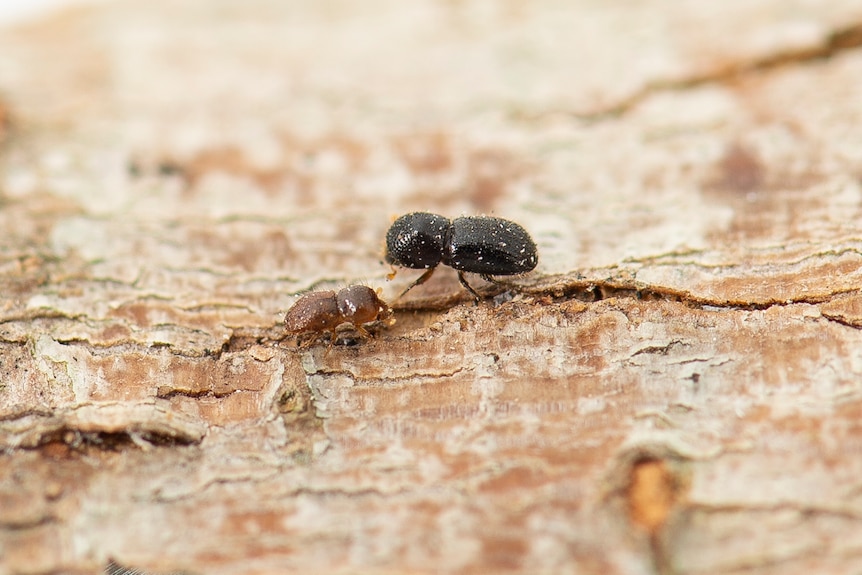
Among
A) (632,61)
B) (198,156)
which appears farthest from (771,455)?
(198,156)

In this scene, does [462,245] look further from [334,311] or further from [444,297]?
[334,311]

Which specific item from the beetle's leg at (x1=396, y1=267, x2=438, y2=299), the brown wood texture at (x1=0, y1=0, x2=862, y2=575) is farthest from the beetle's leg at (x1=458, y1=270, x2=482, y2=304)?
the beetle's leg at (x1=396, y1=267, x2=438, y2=299)

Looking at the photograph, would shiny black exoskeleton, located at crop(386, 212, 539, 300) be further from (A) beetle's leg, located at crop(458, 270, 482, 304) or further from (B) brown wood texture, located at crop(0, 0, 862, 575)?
(B) brown wood texture, located at crop(0, 0, 862, 575)

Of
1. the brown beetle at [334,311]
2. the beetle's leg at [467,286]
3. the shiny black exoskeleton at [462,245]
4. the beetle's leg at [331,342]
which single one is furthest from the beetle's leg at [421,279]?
the beetle's leg at [331,342]

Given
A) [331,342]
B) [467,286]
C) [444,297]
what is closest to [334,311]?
[331,342]

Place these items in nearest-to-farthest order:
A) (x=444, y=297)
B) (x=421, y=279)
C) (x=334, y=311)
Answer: (x=334, y=311), (x=444, y=297), (x=421, y=279)
